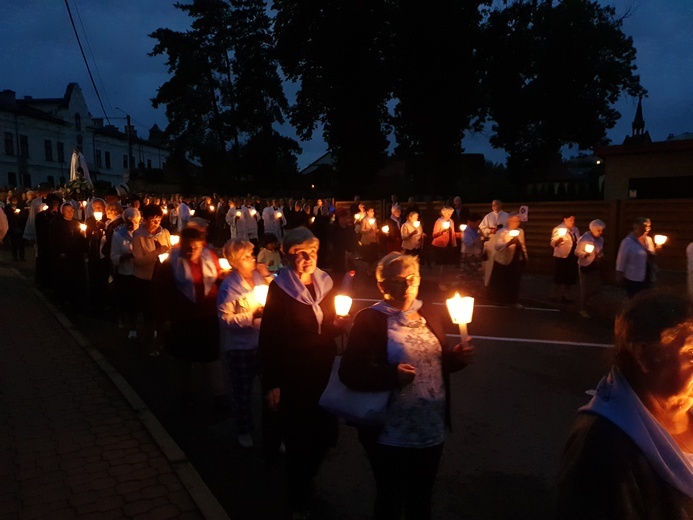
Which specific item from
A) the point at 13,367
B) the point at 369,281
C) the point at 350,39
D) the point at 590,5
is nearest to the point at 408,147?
the point at 350,39

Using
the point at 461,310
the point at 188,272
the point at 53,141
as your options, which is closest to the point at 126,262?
the point at 188,272

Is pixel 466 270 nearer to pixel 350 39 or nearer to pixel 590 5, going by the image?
pixel 350 39

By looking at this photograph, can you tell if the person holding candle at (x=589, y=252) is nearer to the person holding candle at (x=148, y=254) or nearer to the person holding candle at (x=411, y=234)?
the person holding candle at (x=411, y=234)

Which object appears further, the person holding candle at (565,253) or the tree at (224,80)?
the tree at (224,80)

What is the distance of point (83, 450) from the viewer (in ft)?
15.9

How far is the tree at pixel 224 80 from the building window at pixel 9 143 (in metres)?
22.1

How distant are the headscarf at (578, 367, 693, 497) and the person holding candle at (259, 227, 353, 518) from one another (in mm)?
2274

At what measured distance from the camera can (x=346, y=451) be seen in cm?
504

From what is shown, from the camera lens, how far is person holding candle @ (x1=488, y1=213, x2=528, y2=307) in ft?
36.1

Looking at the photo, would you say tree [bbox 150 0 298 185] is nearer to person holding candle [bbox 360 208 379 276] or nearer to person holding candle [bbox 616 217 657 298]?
person holding candle [bbox 360 208 379 276]

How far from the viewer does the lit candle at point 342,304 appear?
12.7ft

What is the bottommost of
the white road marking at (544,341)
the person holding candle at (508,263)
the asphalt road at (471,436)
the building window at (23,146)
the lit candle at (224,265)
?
the asphalt road at (471,436)

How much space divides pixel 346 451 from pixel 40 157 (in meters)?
69.4

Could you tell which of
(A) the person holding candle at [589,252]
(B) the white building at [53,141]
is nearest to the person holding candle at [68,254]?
(A) the person holding candle at [589,252]
